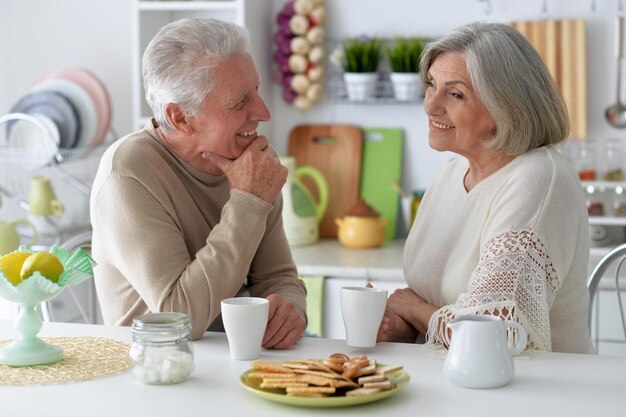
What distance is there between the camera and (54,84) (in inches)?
138

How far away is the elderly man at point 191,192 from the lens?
6.01ft

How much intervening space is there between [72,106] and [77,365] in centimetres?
202

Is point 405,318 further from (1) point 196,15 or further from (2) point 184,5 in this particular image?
(1) point 196,15

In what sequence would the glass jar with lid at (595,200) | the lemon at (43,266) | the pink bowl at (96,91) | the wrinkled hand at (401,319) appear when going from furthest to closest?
the pink bowl at (96,91)
the glass jar with lid at (595,200)
the wrinkled hand at (401,319)
the lemon at (43,266)

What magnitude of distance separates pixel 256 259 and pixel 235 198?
0.34m

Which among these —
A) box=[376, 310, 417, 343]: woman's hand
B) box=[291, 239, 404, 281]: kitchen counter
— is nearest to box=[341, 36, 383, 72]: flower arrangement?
box=[291, 239, 404, 281]: kitchen counter

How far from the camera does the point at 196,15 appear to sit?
142 inches

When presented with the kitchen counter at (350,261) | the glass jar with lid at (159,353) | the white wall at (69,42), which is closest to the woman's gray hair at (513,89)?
the glass jar with lid at (159,353)

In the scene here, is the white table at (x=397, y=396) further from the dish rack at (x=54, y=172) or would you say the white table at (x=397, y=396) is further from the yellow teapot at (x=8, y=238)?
the dish rack at (x=54, y=172)

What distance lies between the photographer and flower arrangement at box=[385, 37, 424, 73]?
3.42 m

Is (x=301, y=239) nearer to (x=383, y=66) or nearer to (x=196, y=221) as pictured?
(x=383, y=66)

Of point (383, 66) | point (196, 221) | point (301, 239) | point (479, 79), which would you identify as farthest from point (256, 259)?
point (383, 66)

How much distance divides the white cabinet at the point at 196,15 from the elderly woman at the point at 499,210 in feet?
4.44

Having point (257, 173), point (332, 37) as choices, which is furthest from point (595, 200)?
point (257, 173)
